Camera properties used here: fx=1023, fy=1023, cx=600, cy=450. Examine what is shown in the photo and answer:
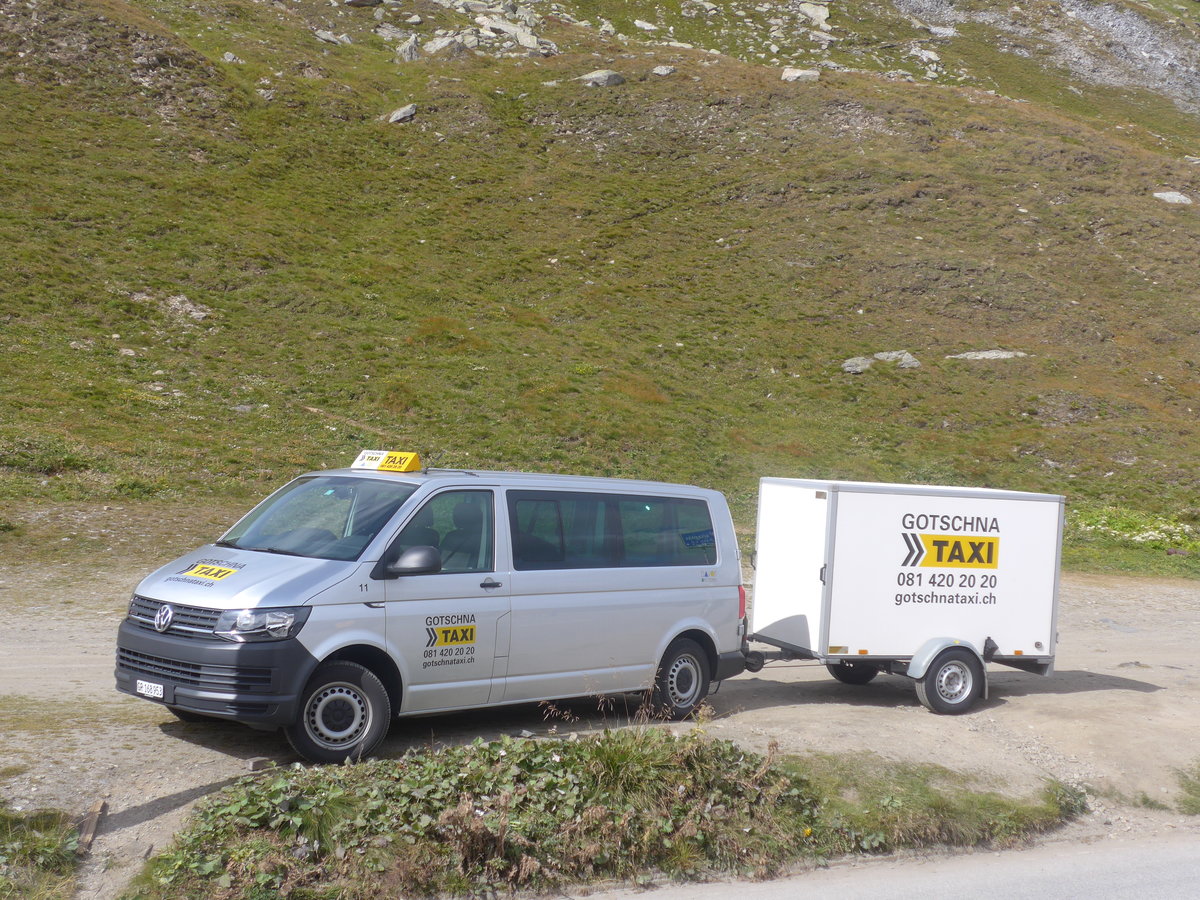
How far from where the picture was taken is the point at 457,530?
26.2 feet

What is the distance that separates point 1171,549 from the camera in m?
24.9

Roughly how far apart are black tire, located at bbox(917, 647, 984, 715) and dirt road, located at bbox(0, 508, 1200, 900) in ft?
0.67

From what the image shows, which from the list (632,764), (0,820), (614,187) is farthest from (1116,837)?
(614,187)

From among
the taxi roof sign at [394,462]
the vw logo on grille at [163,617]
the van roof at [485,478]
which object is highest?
the taxi roof sign at [394,462]

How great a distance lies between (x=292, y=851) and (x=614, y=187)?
49412mm

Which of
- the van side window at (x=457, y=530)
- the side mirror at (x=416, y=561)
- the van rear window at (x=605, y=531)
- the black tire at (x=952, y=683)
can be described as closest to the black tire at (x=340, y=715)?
the side mirror at (x=416, y=561)

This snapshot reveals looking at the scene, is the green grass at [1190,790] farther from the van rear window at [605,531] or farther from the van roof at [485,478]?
the van roof at [485,478]

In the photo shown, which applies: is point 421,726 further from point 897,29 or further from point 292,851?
point 897,29

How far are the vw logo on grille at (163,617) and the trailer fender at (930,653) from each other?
7.16 m

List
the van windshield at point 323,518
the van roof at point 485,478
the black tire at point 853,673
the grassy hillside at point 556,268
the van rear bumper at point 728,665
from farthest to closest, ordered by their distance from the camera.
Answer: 1. the grassy hillside at point 556,268
2. the black tire at point 853,673
3. the van rear bumper at point 728,665
4. the van roof at point 485,478
5. the van windshield at point 323,518

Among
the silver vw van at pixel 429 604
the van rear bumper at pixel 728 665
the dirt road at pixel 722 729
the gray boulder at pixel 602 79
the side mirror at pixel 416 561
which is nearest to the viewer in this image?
the dirt road at pixel 722 729

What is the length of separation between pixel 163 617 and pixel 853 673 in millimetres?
7816

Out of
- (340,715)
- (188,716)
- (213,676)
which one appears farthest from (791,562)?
(213,676)

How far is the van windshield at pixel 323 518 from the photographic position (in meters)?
7.61
